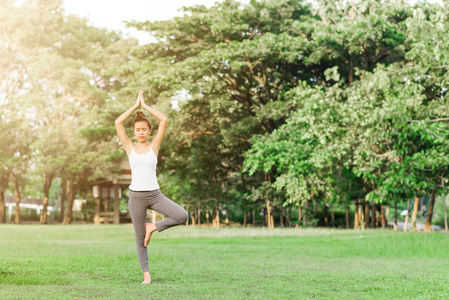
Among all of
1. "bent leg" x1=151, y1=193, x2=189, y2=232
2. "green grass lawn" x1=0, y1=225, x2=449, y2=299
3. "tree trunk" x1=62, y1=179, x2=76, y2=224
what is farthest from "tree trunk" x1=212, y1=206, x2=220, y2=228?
"bent leg" x1=151, y1=193, x2=189, y2=232

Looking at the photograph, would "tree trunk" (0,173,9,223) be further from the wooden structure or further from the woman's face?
the woman's face

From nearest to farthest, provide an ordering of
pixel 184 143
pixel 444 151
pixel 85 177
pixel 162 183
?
1. pixel 444 151
2. pixel 184 143
3. pixel 162 183
4. pixel 85 177

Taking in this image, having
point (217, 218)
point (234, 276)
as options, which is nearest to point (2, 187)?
point (217, 218)

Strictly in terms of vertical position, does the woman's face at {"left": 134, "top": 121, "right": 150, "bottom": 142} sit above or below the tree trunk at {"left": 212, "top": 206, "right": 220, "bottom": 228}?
above

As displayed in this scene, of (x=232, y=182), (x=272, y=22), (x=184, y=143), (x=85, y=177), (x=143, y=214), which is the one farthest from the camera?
(x=85, y=177)

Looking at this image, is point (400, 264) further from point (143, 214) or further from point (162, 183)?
point (162, 183)

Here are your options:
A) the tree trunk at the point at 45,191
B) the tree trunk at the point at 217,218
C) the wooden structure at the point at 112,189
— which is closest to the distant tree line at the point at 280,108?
the tree trunk at the point at 217,218

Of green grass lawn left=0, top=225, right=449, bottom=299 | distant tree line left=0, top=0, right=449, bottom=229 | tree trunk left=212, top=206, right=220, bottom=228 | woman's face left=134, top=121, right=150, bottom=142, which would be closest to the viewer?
green grass lawn left=0, top=225, right=449, bottom=299

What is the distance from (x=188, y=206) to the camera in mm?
29109

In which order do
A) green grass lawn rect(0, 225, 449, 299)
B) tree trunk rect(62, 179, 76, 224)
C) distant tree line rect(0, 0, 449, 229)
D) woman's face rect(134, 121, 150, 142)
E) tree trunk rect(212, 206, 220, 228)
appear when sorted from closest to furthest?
green grass lawn rect(0, 225, 449, 299), woman's face rect(134, 121, 150, 142), distant tree line rect(0, 0, 449, 229), tree trunk rect(212, 206, 220, 228), tree trunk rect(62, 179, 76, 224)

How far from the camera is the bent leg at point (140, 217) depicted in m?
6.27

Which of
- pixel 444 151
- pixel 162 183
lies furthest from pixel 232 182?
pixel 444 151

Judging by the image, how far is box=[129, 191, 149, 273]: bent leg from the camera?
247 inches

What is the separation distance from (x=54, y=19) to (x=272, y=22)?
19516mm
